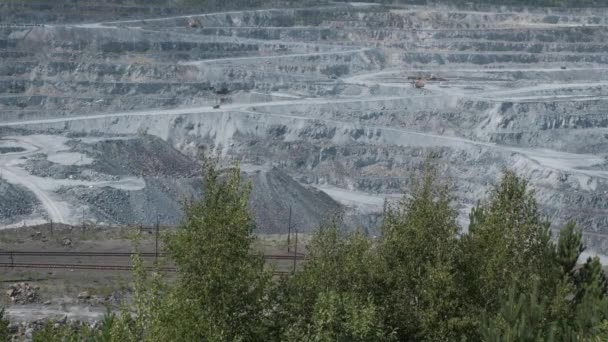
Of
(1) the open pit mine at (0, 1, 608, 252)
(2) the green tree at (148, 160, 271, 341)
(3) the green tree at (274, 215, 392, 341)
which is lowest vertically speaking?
(1) the open pit mine at (0, 1, 608, 252)

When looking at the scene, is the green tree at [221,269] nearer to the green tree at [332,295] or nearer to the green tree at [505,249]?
the green tree at [332,295]

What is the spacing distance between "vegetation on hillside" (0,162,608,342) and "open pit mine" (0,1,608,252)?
2769 centimetres

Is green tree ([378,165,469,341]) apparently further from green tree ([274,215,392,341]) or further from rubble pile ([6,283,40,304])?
rubble pile ([6,283,40,304])

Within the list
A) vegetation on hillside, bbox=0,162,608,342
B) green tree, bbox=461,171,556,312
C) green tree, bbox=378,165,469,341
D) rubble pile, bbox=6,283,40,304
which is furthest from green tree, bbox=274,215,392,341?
rubble pile, bbox=6,283,40,304

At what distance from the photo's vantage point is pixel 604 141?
6694cm

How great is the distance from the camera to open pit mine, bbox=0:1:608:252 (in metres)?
52.0

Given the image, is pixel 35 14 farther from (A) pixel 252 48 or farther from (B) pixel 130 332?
(B) pixel 130 332

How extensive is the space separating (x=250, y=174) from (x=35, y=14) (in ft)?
152

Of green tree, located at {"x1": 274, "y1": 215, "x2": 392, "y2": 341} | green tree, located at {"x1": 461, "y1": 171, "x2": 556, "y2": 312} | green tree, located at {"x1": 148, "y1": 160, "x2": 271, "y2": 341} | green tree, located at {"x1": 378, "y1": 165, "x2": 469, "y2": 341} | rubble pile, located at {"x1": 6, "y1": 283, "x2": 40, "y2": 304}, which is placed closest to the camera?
green tree, located at {"x1": 148, "y1": 160, "x2": 271, "y2": 341}

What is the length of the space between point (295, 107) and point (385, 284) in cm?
5371

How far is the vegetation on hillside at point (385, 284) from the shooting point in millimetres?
15945

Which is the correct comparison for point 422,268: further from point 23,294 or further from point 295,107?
point 295,107

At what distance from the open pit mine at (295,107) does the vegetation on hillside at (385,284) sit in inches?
1090

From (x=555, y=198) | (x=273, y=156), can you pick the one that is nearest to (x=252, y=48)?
(x=273, y=156)
